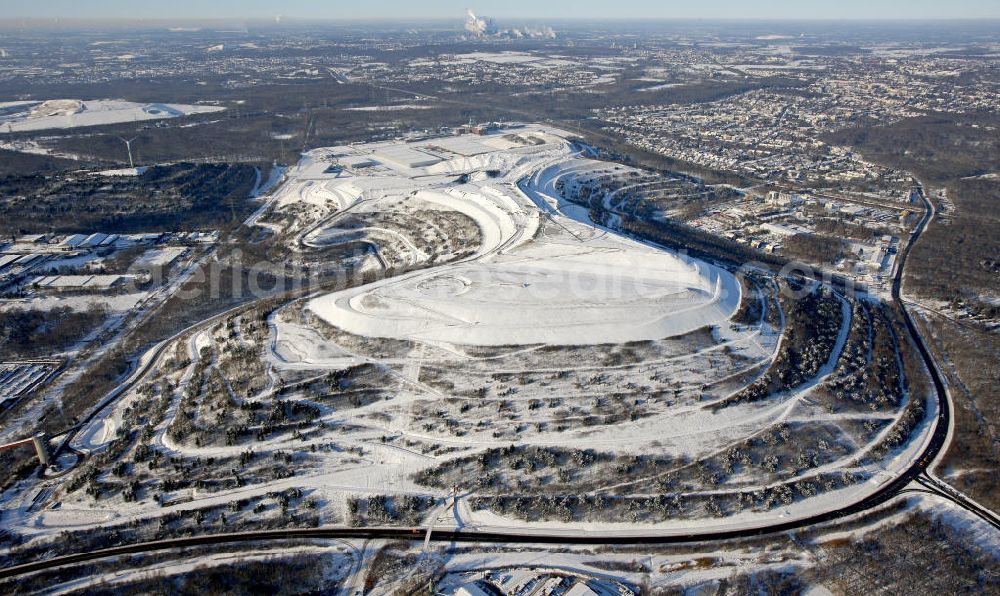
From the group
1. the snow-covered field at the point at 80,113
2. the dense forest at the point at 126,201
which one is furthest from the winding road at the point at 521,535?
the snow-covered field at the point at 80,113

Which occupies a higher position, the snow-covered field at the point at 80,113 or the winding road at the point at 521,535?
the snow-covered field at the point at 80,113

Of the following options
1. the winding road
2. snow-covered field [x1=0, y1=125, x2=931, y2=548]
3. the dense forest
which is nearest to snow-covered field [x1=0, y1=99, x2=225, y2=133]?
the dense forest

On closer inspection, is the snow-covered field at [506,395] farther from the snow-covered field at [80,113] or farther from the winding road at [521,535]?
the snow-covered field at [80,113]

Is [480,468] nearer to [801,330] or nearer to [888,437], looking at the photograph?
[888,437]

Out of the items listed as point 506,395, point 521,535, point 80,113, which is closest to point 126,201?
point 506,395

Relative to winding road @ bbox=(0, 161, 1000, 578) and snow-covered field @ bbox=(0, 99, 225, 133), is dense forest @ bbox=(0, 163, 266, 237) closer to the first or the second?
winding road @ bbox=(0, 161, 1000, 578)

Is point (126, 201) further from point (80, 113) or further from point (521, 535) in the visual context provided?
point (80, 113)

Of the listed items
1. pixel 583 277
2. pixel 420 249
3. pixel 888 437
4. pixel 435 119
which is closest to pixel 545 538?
pixel 888 437

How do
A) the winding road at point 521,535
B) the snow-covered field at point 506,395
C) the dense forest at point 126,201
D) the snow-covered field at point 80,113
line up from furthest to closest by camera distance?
the snow-covered field at point 80,113, the dense forest at point 126,201, the snow-covered field at point 506,395, the winding road at point 521,535
